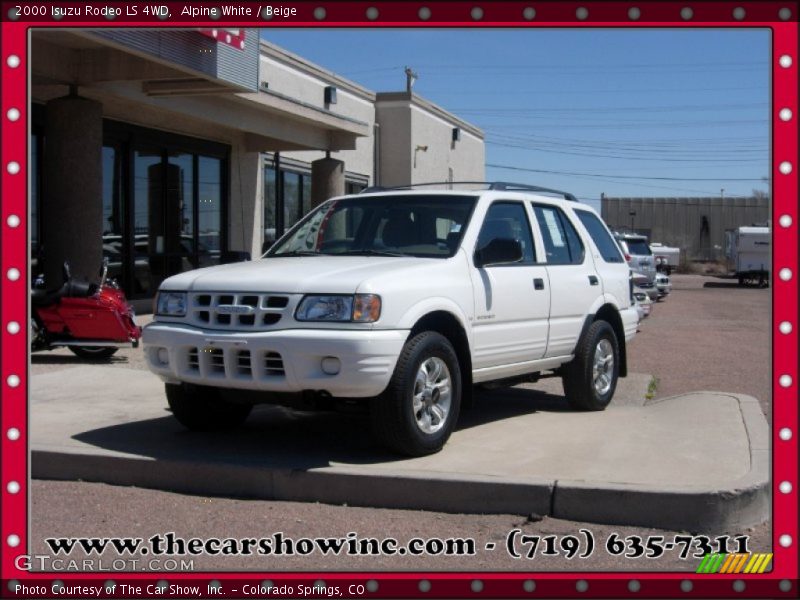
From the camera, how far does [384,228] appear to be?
24.5ft

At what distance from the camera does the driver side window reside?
7.39m

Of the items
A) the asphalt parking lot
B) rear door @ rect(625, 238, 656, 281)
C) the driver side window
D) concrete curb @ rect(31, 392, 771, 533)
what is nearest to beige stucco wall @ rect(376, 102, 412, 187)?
rear door @ rect(625, 238, 656, 281)

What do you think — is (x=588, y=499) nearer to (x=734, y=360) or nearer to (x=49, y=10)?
(x=49, y=10)

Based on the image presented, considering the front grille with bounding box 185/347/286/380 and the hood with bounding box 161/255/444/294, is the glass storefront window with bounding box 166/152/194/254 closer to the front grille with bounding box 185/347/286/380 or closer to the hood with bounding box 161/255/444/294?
the hood with bounding box 161/255/444/294

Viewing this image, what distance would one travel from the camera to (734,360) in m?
13.6

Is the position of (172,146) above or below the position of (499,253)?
above

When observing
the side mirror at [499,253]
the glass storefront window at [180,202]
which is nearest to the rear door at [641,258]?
the glass storefront window at [180,202]

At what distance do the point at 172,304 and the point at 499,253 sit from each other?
2.24 m

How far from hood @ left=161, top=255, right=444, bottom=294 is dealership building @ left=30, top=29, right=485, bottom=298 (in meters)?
1.41

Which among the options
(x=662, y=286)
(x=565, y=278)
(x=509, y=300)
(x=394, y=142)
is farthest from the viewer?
(x=662, y=286)

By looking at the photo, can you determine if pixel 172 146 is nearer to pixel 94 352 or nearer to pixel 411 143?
pixel 94 352

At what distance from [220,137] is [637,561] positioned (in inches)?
605

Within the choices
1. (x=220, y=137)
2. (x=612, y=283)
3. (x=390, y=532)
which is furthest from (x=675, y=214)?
(x=390, y=532)

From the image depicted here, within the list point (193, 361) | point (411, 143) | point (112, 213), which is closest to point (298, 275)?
point (193, 361)
